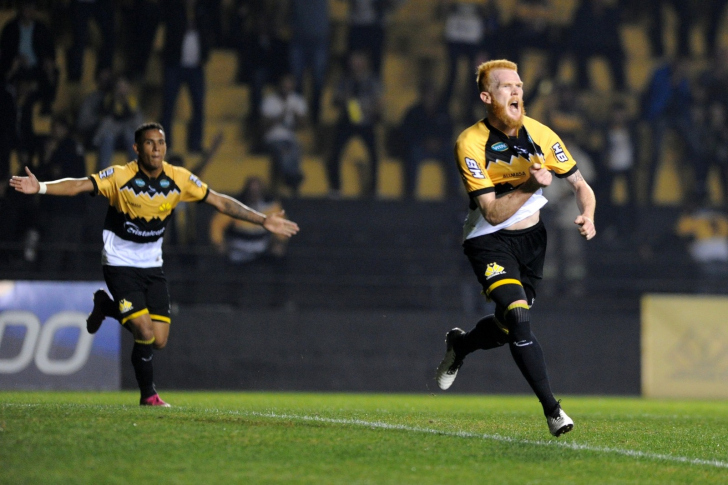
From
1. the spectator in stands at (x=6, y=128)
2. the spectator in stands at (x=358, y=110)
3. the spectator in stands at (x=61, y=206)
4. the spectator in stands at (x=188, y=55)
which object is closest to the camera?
the spectator in stands at (x=61, y=206)

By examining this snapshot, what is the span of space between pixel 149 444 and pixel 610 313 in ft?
39.7

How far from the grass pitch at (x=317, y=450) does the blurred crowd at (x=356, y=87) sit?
947 cm

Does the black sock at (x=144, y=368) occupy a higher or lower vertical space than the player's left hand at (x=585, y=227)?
lower

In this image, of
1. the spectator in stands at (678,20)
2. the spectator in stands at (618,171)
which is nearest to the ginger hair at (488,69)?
the spectator in stands at (618,171)

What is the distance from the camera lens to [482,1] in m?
19.5

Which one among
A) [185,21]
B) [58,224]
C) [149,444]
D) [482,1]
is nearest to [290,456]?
[149,444]

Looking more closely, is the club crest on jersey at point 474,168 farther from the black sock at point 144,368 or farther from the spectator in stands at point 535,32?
the spectator in stands at point 535,32

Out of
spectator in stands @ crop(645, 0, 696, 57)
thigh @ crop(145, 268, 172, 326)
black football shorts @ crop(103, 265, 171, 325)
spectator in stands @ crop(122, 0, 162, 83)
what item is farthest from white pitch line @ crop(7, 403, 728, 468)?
spectator in stands @ crop(645, 0, 696, 57)

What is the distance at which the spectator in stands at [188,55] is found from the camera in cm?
1750

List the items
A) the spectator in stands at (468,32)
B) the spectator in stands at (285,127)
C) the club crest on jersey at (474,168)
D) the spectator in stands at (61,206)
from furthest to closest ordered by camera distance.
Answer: the spectator in stands at (468,32) < the spectator in stands at (285,127) < the spectator in stands at (61,206) < the club crest on jersey at (474,168)

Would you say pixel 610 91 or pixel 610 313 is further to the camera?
pixel 610 91

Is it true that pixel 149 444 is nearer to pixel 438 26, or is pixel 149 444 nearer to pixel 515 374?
pixel 515 374

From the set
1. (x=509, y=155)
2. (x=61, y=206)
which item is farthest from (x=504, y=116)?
(x=61, y=206)

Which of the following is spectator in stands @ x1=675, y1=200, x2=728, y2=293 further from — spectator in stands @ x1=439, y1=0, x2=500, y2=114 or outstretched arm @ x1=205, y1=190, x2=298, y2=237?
outstretched arm @ x1=205, y1=190, x2=298, y2=237
